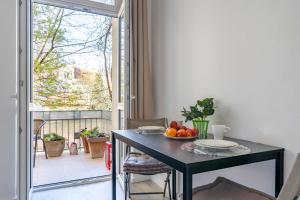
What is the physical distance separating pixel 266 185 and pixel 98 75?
427 centimetres

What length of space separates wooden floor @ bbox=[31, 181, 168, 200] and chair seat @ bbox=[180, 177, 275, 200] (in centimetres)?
116

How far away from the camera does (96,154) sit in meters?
4.44

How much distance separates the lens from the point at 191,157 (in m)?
1.23

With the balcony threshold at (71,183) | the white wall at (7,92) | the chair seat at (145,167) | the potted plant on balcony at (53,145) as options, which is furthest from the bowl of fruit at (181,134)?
the potted plant on balcony at (53,145)

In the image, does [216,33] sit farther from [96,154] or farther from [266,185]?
[96,154]

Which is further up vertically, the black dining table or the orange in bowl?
the orange in bowl

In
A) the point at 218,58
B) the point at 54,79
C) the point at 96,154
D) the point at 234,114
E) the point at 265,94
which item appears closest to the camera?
the point at 265,94

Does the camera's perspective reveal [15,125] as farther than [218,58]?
Yes

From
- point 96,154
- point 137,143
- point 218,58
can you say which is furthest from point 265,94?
point 96,154

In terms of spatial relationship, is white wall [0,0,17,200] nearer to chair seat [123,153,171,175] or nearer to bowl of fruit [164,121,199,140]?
chair seat [123,153,171,175]

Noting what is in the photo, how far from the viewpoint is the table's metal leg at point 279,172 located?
1436 mm

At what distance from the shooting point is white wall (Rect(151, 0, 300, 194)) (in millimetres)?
1426

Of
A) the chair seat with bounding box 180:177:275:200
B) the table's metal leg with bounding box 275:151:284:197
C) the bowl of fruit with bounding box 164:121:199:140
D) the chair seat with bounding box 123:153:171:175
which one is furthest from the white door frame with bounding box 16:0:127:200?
the table's metal leg with bounding box 275:151:284:197

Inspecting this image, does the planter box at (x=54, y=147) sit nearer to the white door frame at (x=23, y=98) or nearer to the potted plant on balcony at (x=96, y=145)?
the potted plant on balcony at (x=96, y=145)
